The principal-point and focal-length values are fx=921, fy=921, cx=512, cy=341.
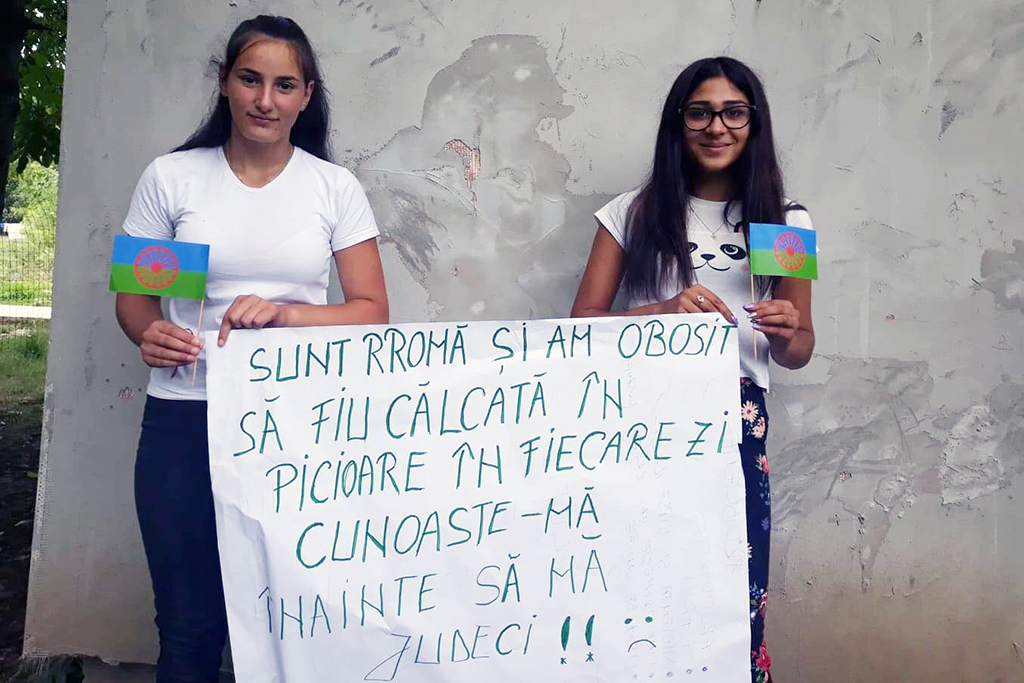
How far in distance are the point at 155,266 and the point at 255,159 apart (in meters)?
0.36

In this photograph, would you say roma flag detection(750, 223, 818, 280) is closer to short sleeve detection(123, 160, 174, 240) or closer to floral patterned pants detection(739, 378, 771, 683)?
floral patterned pants detection(739, 378, 771, 683)

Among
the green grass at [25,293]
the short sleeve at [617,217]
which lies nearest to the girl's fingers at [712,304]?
the short sleeve at [617,217]

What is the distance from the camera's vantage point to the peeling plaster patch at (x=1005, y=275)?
9.53 ft

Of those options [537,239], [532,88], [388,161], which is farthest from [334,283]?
[532,88]

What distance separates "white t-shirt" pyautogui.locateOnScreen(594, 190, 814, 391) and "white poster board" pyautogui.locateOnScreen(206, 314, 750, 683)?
10 cm

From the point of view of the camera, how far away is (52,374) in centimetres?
289

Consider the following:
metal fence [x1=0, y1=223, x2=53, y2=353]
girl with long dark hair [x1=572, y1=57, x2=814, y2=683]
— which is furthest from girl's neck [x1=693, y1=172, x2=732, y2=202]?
metal fence [x1=0, y1=223, x2=53, y2=353]

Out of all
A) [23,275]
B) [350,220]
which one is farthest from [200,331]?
[23,275]

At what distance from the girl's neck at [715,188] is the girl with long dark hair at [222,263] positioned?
839 millimetres

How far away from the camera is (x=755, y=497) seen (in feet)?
7.02

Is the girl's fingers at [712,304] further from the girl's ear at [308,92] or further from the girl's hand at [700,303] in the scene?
the girl's ear at [308,92]

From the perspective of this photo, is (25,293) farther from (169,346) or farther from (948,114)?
(948,114)

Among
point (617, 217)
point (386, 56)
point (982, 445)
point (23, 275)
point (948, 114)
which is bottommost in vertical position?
point (982, 445)

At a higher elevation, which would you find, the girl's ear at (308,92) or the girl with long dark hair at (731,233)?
the girl's ear at (308,92)
